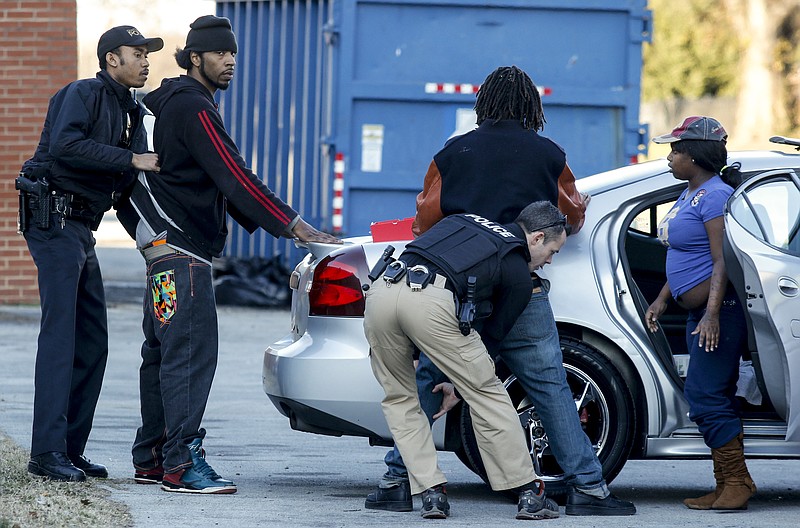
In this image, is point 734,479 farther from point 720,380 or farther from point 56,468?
point 56,468

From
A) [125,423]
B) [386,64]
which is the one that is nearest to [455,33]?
[386,64]

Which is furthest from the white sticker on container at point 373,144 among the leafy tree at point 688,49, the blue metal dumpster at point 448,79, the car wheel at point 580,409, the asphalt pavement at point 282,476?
the leafy tree at point 688,49

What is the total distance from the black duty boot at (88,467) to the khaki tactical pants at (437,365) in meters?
1.47

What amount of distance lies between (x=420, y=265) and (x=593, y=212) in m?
1.07

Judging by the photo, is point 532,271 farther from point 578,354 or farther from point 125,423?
point 125,423

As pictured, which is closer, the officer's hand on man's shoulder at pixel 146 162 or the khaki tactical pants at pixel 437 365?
the khaki tactical pants at pixel 437 365

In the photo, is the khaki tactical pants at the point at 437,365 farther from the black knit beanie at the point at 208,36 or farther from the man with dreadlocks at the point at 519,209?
the black knit beanie at the point at 208,36

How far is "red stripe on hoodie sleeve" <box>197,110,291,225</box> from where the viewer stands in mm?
5812

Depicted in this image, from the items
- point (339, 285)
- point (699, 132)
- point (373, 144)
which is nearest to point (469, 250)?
point (339, 285)

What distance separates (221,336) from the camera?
12.7 metres

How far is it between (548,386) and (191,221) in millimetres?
1650

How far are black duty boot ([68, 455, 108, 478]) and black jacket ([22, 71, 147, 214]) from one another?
3.63 ft

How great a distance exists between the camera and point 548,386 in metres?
5.63

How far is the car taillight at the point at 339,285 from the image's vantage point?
5.89 m
